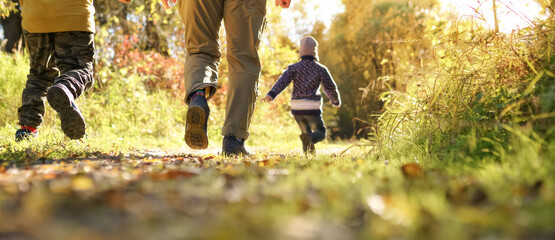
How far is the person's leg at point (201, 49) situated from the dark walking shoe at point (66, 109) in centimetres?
74

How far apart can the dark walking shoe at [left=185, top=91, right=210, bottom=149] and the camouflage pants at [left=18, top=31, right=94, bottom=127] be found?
874 mm

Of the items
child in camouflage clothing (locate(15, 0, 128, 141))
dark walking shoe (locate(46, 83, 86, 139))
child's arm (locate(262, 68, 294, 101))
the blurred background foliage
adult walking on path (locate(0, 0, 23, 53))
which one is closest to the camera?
the blurred background foliage

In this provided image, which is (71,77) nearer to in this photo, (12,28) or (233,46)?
(233,46)

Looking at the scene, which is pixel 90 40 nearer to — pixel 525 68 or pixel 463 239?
pixel 525 68

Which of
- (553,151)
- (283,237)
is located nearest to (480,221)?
(283,237)

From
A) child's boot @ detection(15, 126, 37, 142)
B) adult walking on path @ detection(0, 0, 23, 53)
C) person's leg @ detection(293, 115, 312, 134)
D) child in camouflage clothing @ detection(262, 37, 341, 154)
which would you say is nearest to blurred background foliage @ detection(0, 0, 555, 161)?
child in camouflage clothing @ detection(262, 37, 341, 154)

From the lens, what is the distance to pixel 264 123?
9.88 m

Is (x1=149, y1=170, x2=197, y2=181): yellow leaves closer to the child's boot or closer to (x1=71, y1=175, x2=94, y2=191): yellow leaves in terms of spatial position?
(x1=71, y1=175, x2=94, y2=191): yellow leaves

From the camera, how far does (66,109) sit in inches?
111

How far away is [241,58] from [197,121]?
62cm

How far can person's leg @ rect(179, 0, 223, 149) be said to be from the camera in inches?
116

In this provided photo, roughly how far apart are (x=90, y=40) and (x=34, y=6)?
452mm

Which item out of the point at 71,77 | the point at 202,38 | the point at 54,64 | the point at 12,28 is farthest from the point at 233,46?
the point at 12,28

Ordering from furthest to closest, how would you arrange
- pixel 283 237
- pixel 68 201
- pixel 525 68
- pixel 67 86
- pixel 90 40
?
pixel 90 40 < pixel 67 86 < pixel 525 68 < pixel 68 201 < pixel 283 237
